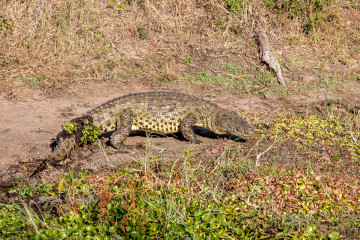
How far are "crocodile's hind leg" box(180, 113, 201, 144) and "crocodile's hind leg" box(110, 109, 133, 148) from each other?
89cm

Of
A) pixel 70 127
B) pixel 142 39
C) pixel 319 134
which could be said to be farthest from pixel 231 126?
pixel 142 39

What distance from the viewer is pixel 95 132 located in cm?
550

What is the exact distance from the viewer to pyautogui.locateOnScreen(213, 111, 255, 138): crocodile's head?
602 centimetres

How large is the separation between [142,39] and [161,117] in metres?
5.05

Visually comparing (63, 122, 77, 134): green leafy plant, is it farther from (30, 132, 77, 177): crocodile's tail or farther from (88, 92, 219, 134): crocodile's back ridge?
(88, 92, 219, 134): crocodile's back ridge

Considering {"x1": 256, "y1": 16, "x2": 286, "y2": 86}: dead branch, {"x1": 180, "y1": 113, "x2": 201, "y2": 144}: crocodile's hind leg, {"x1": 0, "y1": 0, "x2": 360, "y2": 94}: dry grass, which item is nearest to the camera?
{"x1": 180, "y1": 113, "x2": 201, "y2": 144}: crocodile's hind leg

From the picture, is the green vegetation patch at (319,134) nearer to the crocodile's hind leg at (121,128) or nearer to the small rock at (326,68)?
the crocodile's hind leg at (121,128)

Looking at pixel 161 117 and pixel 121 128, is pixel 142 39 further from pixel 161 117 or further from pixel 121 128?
pixel 121 128

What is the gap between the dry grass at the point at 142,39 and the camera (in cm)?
898

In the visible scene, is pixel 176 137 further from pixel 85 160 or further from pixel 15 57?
pixel 15 57

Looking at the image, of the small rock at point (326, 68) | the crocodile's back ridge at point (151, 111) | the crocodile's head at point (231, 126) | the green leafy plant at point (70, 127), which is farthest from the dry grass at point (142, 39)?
the green leafy plant at point (70, 127)

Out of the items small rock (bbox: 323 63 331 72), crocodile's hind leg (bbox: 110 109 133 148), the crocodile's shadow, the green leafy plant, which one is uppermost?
small rock (bbox: 323 63 331 72)

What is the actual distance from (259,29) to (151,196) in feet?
26.7

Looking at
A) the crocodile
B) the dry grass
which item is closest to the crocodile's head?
the crocodile
